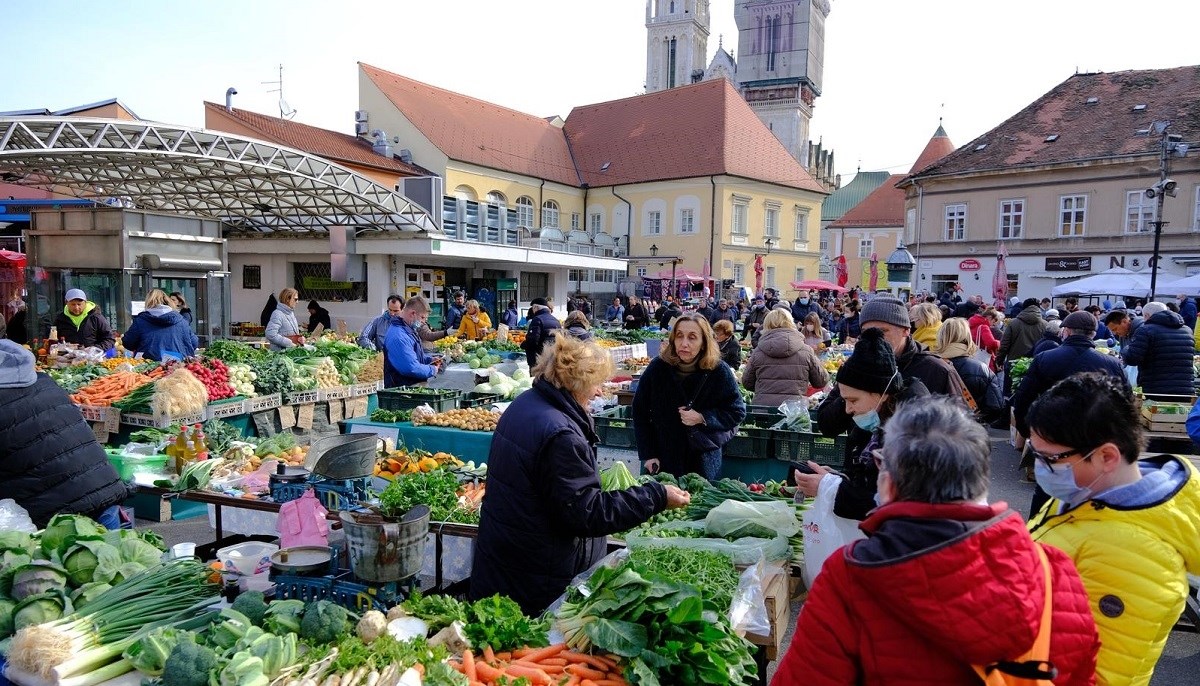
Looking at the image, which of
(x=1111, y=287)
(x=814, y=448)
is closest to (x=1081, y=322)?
(x=814, y=448)

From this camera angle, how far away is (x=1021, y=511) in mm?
7043

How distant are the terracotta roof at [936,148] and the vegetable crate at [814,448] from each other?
51.5m

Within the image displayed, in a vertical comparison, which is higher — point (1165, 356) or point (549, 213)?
point (549, 213)

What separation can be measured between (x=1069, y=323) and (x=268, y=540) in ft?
20.7

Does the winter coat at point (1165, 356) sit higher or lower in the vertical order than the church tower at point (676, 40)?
lower

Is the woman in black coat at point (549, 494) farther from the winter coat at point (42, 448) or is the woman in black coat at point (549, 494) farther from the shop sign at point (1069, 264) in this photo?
the shop sign at point (1069, 264)

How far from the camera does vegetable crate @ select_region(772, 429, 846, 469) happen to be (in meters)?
6.35

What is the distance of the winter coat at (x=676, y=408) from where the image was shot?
16.7 ft

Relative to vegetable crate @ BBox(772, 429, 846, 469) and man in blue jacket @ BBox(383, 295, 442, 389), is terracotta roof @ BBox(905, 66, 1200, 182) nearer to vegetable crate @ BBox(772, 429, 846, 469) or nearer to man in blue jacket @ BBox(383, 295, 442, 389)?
vegetable crate @ BBox(772, 429, 846, 469)

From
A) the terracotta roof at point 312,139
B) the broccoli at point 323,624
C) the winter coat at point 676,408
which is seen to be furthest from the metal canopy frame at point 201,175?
the broccoli at point 323,624

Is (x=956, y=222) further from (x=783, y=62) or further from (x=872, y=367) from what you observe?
(x=783, y=62)

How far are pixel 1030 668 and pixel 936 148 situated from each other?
2268 inches

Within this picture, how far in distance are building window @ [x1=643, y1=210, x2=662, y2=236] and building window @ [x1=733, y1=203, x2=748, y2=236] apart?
4148 mm

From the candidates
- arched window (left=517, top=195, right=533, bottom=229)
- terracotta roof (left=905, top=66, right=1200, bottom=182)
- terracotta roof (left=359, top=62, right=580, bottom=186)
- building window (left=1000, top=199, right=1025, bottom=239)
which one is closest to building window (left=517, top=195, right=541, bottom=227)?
arched window (left=517, top=195, right=533, bottom=229)
